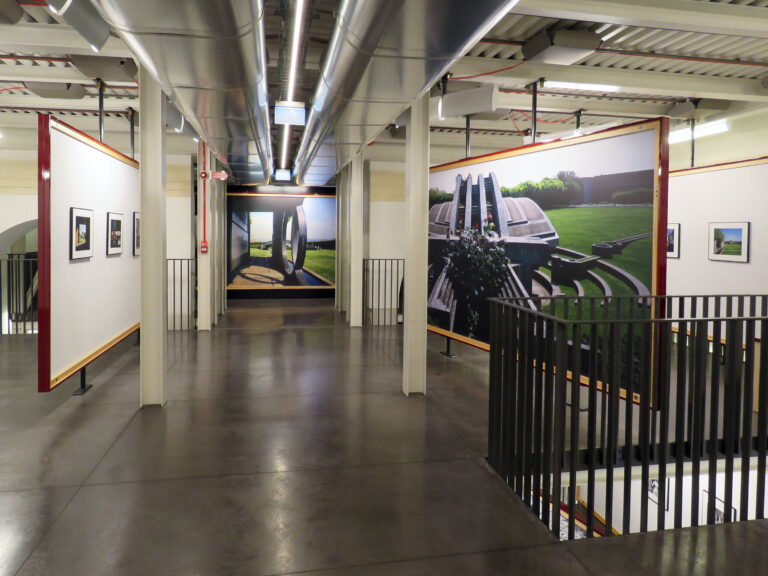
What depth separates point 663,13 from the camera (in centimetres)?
466

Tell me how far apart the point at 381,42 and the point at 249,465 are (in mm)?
2731

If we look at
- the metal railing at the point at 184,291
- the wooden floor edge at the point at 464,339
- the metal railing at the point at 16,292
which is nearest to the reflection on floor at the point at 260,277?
the metal railing at the point at 184,291

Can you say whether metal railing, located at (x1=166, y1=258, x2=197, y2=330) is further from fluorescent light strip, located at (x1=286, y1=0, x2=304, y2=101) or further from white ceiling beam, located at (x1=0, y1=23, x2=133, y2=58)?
fluorescent light strip, located at (x1=286, y1=0, x2=304, y2=101)

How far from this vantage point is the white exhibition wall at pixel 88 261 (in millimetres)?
4562

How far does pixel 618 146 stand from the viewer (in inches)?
183

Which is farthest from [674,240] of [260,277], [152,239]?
[260,277]

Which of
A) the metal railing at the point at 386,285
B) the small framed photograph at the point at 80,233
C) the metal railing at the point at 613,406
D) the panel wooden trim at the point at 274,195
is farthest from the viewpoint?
Result: the panel wooden trim at the point at 274,195

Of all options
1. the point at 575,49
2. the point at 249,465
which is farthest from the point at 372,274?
the point at 249,465

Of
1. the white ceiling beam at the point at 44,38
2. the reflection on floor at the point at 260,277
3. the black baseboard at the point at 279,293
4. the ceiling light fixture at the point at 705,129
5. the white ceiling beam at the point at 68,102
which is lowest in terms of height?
the black baseboard at the point at 279,293

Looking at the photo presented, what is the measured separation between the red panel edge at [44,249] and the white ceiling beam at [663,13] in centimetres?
383

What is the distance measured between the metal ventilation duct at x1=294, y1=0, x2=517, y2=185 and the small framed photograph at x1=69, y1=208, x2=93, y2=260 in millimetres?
2337

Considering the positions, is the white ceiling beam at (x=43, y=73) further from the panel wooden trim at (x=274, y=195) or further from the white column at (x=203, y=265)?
the panel wooden trim at (x=274, y=195)

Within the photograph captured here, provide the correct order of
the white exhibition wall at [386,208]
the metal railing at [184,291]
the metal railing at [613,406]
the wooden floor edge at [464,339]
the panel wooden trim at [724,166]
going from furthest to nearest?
the white exhibition wall at [386,208] < the metal railing at [184,291] < the panel wooden trim at [724,166] < the wooden floor edge at [464,339] < the metal railing at [613,406]

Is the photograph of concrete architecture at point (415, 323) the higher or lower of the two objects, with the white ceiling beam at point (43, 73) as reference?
lower
